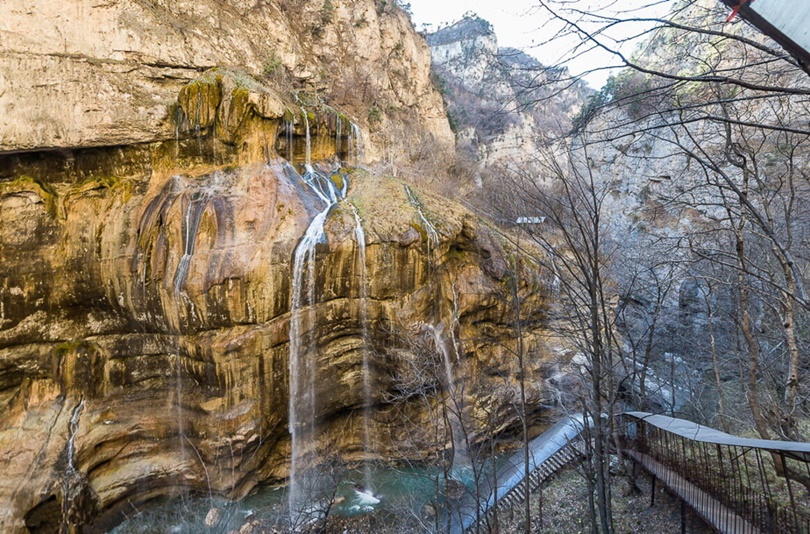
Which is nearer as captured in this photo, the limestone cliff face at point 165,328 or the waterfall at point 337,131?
the limestone cliff face at point 165,328

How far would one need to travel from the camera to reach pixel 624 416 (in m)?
10.9

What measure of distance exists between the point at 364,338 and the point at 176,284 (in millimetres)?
5055

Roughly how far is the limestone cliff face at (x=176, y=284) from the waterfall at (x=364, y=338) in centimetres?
10

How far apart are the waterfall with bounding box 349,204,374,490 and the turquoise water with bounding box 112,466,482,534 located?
578 mm

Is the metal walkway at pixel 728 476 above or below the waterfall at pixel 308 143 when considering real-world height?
below

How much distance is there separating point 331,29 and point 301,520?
23.1 metres

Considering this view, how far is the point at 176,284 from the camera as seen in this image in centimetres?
976

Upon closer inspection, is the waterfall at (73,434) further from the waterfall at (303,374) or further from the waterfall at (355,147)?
the waterfall at (355,147)

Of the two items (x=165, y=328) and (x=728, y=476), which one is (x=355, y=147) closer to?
(x=165, y=328)

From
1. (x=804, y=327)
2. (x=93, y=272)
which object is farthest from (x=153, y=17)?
(x=804, y=327)

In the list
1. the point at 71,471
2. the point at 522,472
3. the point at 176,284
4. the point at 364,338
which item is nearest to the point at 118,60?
the point at 176,284

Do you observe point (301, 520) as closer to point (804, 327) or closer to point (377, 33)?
point (804, 327)

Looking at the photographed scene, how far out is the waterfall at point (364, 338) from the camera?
440 inches

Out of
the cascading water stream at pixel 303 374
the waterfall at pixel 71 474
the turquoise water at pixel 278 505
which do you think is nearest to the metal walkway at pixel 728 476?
the turquoise water at pixel 278 505
